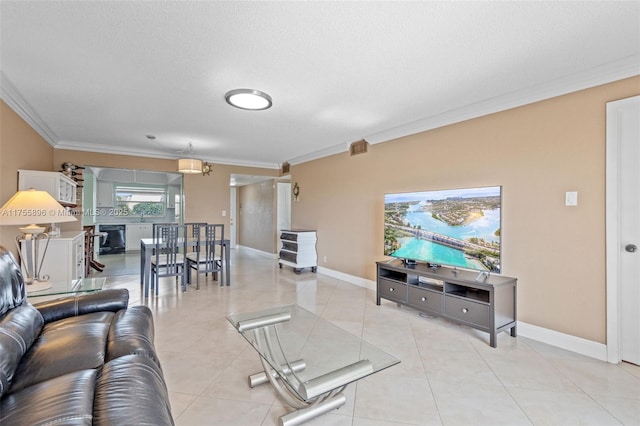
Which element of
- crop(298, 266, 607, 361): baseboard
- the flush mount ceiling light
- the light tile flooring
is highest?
the flush mount ceiling light

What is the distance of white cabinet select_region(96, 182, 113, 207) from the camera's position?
5922 mm

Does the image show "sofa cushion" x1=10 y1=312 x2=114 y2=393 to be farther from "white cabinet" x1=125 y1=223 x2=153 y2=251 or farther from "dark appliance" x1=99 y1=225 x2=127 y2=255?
"dark appliance" x1=99 y1=225 x2=127 y2=255

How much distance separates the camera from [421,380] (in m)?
2.12

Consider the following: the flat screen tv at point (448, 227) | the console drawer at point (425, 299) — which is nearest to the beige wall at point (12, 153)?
the flat screen tv at point (448, 227)

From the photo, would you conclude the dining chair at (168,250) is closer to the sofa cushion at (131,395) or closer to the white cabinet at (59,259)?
the white cabinet at (59,259)

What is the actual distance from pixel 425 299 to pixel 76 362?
116 inches

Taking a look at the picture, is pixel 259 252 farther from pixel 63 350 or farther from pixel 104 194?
pixel 63 350

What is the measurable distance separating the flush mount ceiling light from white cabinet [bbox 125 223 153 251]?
4.66 metres

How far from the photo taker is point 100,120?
3.94 meters

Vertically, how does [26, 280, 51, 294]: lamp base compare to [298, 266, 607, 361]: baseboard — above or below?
above

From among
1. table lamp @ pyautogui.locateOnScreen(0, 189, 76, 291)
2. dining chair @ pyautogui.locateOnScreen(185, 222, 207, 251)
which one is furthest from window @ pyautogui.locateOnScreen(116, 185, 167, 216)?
table lamp @ pyautogui.locateOnScreen(0, 189, 76, 291)

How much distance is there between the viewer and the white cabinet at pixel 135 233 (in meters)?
6.55

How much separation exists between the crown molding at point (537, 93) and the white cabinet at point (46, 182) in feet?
15.1

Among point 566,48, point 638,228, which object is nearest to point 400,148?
point 566,48
